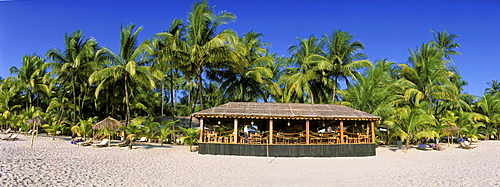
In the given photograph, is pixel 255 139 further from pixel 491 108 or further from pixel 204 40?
pixel 491 108


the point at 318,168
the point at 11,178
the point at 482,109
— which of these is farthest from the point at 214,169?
the point at 482,109

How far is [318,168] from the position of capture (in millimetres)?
10102

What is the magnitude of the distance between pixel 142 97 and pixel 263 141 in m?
14.4

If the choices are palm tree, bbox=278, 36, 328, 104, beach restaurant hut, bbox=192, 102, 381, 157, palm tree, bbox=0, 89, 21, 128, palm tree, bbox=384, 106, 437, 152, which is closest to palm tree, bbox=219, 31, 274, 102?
palm tree, bbox=278, 36, 328, 104

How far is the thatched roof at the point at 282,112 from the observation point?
13.1 metres

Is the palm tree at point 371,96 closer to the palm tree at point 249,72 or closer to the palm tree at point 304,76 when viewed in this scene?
the palm tree at point 304,76

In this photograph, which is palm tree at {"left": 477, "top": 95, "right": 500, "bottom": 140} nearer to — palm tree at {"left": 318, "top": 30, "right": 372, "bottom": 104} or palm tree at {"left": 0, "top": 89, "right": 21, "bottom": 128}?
palm tree at {"left": 318, "top": 30, "right": 372, "bottom": 104}

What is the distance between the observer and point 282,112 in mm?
13578

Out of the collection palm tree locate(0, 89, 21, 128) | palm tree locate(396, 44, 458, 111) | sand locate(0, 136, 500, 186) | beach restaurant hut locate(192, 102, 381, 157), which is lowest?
sand locate(0, 136, 500, 186)

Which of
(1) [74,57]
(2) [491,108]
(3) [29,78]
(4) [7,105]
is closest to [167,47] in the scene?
(1) [74,57]

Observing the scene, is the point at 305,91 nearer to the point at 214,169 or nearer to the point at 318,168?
the point at 318,168

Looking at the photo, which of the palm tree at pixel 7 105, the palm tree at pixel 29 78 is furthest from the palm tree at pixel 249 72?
the palm tree at pixel 7 105

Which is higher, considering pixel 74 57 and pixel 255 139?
pixel 74 57

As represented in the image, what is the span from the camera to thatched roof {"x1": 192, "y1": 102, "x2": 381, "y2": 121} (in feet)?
42.8
